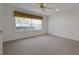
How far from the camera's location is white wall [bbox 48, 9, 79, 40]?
5457 mm

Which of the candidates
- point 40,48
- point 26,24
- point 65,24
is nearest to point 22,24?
point 26,24

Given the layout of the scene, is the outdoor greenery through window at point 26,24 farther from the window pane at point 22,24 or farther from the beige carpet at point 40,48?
the beige carpet at point 40,48

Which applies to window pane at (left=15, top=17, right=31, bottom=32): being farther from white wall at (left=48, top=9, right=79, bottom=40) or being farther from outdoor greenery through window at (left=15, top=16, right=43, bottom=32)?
white wall at (left=48, top=9, right=79, bottom=40)

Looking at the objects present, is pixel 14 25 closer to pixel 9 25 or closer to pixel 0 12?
pixel 9 25

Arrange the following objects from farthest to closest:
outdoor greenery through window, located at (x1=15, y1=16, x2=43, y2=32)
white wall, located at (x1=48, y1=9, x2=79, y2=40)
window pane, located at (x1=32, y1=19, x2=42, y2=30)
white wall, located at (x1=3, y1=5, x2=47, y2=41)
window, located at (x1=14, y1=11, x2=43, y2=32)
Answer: window pane, located at (x1=32, y1=19, x2=42, y2=30) < outdoor greenery through window, located at (x1=15, y1=16, x2=43, y2=32) < window, located at (x1=14, y1=11, x2=43, y2=32) < white wall, located at (x1=48, y1=9, x2=79, y2=40) < white wall, located at (x1=3, y1=5, x2=47, y2=41)

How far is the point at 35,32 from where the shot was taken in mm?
7340

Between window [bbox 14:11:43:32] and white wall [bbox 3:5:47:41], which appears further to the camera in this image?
window [bbox 14:11:43:32]

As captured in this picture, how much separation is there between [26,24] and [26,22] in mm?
163

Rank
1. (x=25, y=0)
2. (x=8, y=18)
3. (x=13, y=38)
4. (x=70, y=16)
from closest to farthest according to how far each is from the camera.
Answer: (x=25, y=0)
(x=8, y=18)
(x=13, y=38)
(x=70, y=16)

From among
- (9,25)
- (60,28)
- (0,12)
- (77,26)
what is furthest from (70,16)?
(0,12)

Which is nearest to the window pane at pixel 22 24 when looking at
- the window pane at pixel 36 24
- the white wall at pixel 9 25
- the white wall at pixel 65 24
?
the white wall at pixel 9 25

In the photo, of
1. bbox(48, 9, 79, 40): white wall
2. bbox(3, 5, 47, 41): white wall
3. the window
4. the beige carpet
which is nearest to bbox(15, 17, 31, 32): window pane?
the window

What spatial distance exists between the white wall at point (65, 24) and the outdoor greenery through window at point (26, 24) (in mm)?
1487

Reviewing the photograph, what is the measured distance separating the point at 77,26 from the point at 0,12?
4778 mm
